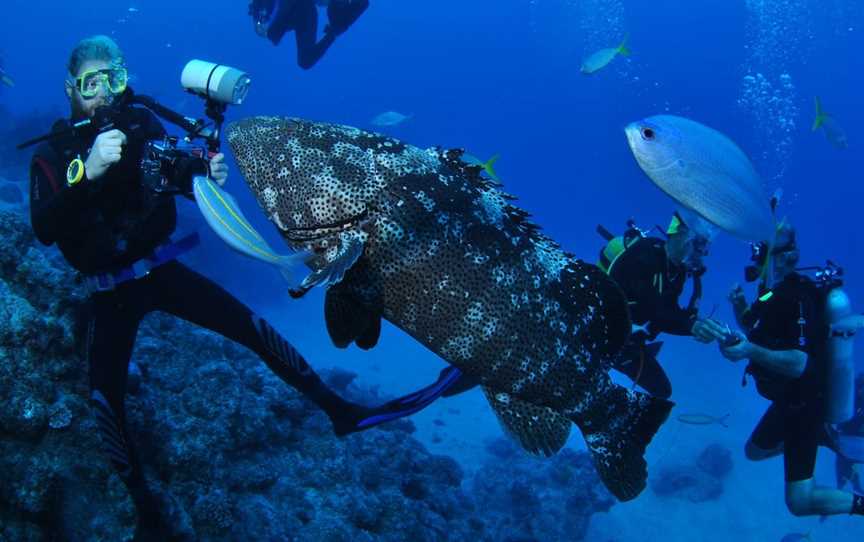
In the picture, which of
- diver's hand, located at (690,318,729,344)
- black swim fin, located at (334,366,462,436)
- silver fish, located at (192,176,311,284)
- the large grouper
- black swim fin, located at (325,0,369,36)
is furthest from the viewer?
black swim fin, located at (325,0,369,36)

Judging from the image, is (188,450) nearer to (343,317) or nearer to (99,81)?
(343,317)

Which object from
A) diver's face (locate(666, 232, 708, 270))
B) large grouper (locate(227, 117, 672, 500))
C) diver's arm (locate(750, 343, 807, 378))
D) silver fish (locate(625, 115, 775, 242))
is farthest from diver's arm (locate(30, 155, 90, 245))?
diver's arm (locate(750, 343, 807, 378))

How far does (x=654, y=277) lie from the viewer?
5.64 m

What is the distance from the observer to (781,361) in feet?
16.4

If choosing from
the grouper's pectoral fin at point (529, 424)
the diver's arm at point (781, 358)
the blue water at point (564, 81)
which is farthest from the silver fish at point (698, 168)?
the blue water at point (564, 81)

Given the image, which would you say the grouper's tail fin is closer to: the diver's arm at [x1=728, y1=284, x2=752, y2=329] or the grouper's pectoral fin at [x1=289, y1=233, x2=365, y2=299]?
the grouper's pectoral fin at [x1=289, y1=233, x2=365, y2=299]

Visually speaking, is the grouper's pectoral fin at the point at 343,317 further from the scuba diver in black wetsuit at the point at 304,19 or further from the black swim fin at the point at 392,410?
the scuba diver in black wetsuit at the point at 304,19

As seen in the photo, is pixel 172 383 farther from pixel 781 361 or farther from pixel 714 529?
pixel 714 529

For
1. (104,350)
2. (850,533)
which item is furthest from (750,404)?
(104,350)

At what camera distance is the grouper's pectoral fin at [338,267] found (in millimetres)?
2002

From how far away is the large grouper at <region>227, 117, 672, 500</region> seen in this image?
2.39 meters

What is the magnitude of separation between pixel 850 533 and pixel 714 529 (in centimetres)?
424

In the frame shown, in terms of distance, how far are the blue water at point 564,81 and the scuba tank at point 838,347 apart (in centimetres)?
3587

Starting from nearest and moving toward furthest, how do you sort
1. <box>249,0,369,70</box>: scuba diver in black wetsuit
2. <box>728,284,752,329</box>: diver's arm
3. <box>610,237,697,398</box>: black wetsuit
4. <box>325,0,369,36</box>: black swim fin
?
<box>610,237,697,398</box>: black wetsuit → <box>728,284,752,329</box>: diver's arm → <box>249,0,369,70</box>: scuba diver in black wetsuit → <box>325,0,369,36</box>: black swim fin
